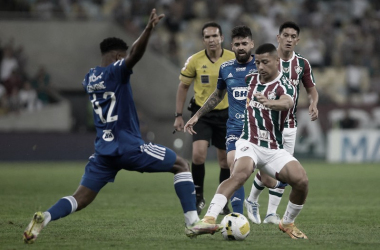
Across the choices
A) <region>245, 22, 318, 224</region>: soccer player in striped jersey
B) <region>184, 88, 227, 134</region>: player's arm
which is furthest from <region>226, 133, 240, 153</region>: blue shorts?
<region>245, 22, 318, 224</region>: soccer player in striped jersey

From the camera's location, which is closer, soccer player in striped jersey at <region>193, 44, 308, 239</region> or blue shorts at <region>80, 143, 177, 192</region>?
blue shorts at <region>80, 143, 177, 192</region>

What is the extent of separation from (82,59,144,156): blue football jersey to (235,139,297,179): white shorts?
109cm

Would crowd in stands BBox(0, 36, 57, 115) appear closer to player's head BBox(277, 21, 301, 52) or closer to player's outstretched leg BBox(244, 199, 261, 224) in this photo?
player's outstretched leg BBox(244, 199, 261, 224)

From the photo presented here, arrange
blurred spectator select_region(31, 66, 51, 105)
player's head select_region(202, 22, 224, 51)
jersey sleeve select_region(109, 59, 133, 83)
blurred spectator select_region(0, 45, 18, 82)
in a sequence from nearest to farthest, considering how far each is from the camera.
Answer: jersey sleeve select_region(109, 59, 133, 83)
player's head select_region(202, 22, 224, 51)
blurred spectator select_region(0, 45, 18, 82)
blurred spectator select_region(31, 66, 51, 105)

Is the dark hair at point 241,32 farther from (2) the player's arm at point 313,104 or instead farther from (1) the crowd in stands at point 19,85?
(1) the crowd in stands at point 19,85

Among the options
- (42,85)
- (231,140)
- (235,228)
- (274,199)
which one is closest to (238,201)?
(274,199)

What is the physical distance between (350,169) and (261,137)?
13.7 meters

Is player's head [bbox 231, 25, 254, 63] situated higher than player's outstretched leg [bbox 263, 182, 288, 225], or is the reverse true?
player's head [bbox 231, 25, 254, 63]

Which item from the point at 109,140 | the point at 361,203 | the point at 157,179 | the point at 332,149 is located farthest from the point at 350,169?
the point at 109,140

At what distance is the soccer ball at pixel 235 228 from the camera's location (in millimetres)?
7277

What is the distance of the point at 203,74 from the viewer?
10.1 m

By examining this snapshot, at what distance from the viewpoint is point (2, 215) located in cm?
973

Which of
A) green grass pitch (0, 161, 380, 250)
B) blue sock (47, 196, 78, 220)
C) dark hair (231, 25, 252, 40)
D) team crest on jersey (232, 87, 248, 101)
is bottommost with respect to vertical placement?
green grass pitch (0, 161, 380, 250)

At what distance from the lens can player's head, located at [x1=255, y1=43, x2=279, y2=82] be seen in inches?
289
